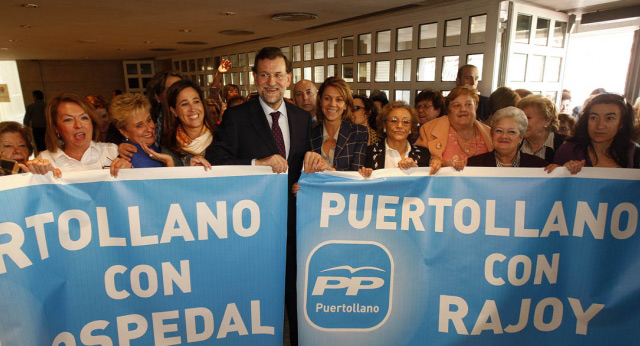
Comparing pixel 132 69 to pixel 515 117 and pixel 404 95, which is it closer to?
pixel 404 95

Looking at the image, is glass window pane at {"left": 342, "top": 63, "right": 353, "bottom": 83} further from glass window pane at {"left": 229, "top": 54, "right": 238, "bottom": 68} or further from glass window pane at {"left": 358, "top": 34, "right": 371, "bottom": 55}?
glass window pane at {"left": 229, "top": 54, "right": 238, "bottom": 68}

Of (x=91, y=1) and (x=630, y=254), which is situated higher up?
(x=91, y=1)

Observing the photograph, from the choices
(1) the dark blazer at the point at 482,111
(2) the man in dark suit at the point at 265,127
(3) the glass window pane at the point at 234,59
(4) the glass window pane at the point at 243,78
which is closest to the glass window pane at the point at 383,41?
(1) the dark blazer at the point at 482,111

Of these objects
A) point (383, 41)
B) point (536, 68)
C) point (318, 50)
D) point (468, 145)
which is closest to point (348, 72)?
point (383, 41)

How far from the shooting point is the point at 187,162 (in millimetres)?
2004

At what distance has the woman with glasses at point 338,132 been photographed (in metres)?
2.23

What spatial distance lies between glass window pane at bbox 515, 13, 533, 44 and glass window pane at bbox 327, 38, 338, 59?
349 centimetres

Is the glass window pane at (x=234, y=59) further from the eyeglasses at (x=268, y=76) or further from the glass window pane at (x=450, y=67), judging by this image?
the eyeglasses at (x=268, y=76)

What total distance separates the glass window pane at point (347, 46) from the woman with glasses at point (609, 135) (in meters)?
5.45

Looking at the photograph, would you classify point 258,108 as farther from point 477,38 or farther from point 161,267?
point 477,38

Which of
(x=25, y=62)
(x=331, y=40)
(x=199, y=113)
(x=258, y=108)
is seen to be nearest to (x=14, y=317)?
(x=199, y=113)

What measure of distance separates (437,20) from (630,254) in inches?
183

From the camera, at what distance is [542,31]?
16.8ft

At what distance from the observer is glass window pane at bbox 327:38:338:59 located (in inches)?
291
